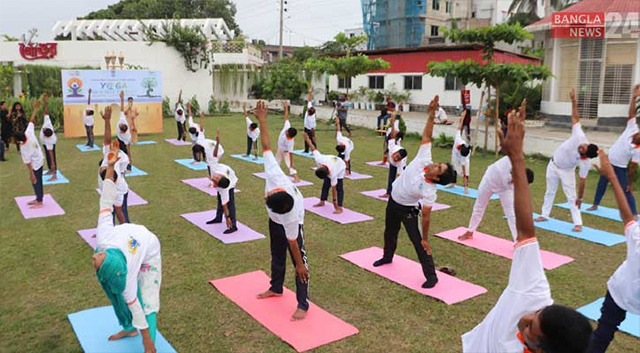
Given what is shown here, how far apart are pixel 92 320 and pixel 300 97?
2637cm

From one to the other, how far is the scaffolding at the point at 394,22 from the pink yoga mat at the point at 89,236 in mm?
41737

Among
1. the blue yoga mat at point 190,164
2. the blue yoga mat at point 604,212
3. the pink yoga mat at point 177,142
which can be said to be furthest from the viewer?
the pink yoga mat at point 177,142

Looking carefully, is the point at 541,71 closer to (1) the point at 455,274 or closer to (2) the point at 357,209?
(2) the point at 357,209

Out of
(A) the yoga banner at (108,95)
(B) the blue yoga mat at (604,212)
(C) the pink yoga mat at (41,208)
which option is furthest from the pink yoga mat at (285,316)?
(A) the yoga banner at (108,95)

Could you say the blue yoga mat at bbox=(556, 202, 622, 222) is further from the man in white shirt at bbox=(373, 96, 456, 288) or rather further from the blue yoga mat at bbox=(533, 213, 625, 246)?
the man in white shirt at bbox=(373, 96, 456, 288)

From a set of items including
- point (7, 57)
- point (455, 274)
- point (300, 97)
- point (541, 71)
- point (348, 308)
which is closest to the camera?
point (348, 308)

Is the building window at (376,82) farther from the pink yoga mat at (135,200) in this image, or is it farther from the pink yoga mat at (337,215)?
the pink yoga mat at (135,200)

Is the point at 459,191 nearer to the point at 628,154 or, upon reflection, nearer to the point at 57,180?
the point at 628,154

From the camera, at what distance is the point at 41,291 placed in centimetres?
589

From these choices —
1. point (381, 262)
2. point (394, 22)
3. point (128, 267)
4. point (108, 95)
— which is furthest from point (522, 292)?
point (394, 22)

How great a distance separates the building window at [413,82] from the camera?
92.0 ft

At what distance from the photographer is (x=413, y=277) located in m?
6.28

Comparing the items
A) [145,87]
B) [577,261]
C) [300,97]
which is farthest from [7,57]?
[577,261]

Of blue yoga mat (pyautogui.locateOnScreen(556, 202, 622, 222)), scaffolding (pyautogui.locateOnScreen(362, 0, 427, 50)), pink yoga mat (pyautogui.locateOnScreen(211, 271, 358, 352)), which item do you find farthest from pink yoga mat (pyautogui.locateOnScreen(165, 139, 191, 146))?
scaffolding (pyautogui.locateOnScreen(362, 0, 427, 50))
